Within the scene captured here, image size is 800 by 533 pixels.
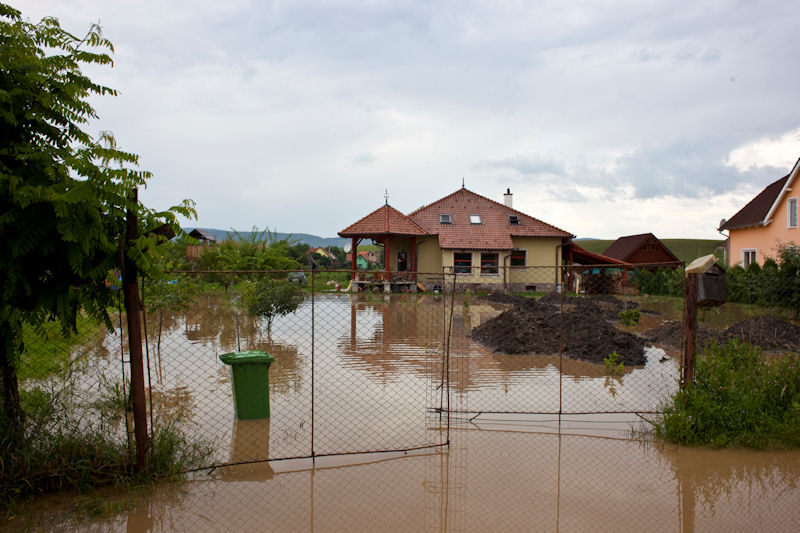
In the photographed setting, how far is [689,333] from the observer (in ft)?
22.3

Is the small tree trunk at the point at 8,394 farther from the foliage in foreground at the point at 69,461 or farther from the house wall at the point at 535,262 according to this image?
the house wall at the point at 535,262

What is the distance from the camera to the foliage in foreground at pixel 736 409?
256 inches

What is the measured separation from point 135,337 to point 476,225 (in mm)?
29431

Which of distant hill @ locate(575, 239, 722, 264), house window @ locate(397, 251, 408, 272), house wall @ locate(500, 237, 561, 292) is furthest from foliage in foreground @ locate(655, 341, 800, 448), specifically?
distant hill @ locate(575, 239, 722, 264)

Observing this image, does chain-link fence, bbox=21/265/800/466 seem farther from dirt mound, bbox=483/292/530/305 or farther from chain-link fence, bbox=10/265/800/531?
dirt mound, bbox=483/292/530/305

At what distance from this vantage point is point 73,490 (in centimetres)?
516

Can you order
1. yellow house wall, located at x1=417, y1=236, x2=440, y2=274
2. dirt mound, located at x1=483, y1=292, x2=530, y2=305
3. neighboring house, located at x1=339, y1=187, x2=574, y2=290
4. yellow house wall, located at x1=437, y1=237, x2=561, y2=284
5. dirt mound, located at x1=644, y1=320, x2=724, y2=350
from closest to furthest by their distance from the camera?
dirt mound, located at x1=644, y1=320, x2=724, y2=350
dirt mound, located at x1=483, y1=292, x2=530, y2=305
neighboring house, located at x1=339, y1=187, x2=574, y2=290
yellow house wall, located at x1=437, y1=237, x2=561, y2=284
yellow house wall, located at x1=417, y1=236, x2=440, y2=274

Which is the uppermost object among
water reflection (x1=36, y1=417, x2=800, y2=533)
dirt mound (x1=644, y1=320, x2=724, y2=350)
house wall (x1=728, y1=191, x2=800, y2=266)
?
house wall (x1=728, y1=191, x2=800, y2=266)

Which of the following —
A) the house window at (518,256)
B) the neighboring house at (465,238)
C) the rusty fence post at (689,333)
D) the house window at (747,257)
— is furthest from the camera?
the house window at (518,256)

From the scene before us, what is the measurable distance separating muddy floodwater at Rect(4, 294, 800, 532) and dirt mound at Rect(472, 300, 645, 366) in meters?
1.82

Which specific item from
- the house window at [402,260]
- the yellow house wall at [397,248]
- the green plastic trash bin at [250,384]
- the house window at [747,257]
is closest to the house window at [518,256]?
the yellow house wall at [397,248]

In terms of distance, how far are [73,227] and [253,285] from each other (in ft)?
32.5

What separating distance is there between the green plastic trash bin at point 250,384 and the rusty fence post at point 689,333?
5.10 m

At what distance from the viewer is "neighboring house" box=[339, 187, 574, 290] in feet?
103
